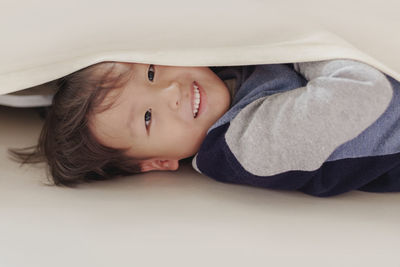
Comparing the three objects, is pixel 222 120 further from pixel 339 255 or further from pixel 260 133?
pixel 339 255

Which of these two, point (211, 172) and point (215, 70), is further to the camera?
point (215, 70)

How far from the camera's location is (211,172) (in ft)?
3.19

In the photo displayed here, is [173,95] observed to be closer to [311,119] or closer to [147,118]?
[147,118]

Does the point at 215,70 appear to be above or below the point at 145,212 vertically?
above

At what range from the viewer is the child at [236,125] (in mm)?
842

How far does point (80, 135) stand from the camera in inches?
39.6

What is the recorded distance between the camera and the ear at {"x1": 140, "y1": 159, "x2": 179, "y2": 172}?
1.06 meters

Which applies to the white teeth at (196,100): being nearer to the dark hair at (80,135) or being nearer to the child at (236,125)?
the child at (236,125)

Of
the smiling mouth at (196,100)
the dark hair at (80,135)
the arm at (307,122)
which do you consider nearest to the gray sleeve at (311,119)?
the arm at (307,122)

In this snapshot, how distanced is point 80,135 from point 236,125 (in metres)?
0.30

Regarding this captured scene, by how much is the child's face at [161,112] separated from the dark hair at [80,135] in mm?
20

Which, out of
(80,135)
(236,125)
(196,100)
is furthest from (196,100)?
(80,135)

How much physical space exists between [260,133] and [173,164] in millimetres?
241

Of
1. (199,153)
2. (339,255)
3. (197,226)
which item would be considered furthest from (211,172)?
(339,255)
